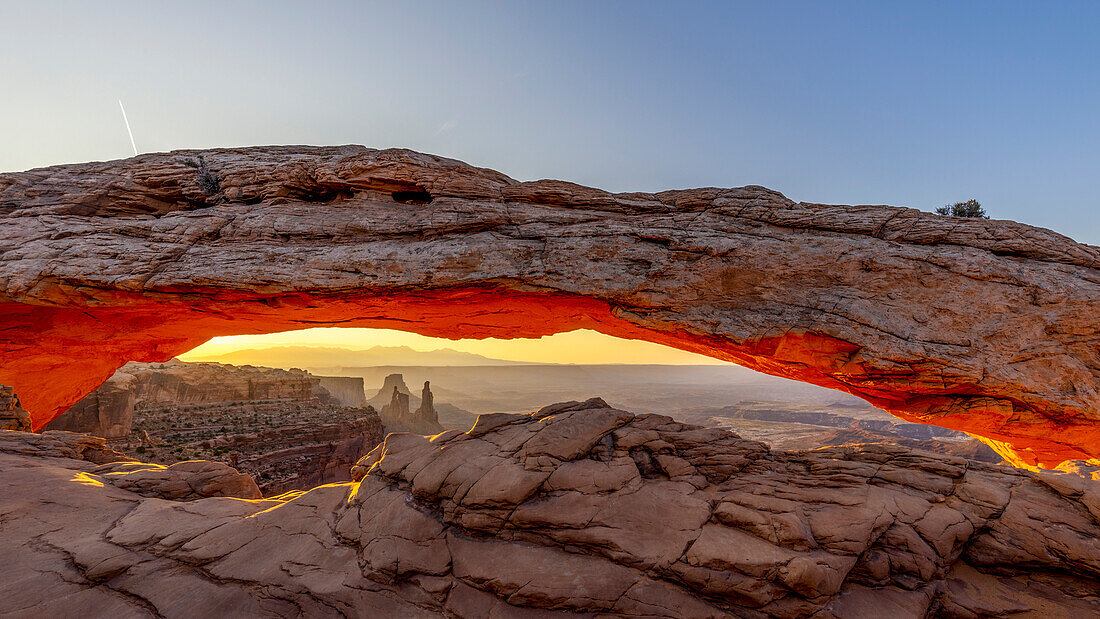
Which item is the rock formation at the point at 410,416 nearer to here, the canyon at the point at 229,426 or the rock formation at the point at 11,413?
the canyon at the point at 229,426

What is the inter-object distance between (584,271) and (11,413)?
921 inches

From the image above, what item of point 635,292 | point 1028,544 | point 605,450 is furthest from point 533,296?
point 1028,544

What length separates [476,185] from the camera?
12.6 meters

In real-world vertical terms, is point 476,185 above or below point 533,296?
above

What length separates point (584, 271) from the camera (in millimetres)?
11367


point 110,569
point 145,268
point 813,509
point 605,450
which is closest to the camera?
point 110,569

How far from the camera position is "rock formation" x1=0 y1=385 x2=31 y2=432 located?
572 inches

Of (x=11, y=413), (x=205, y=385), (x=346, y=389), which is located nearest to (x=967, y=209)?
(x=11, y=413)

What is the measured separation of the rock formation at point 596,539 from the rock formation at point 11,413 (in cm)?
831

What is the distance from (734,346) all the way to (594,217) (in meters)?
6.01

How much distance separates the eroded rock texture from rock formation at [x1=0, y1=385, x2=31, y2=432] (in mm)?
2423

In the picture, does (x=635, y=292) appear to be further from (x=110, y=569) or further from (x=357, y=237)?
(x=110, y=569)

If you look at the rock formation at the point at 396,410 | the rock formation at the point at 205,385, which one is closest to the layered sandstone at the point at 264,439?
the rock formation at the point at 205,385

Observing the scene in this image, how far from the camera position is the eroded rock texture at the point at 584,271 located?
9891mm
